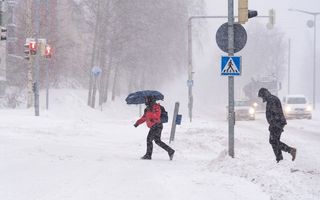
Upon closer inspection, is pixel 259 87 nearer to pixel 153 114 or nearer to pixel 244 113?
pixel 244 113

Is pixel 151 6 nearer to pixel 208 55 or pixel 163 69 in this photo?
pixel 163 69

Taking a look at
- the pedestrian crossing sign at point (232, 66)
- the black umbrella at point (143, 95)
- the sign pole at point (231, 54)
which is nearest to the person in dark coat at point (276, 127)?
the sign pole at point (231, 54)

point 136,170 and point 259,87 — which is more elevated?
point 259,87

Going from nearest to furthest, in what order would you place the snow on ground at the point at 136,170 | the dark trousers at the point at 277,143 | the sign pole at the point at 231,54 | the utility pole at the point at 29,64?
the snow on ground at the point at 136,170 < the sign pole at the point at 231,54 < the dark trousers at the point at 277,143 < the utility pole at the point at 29,64

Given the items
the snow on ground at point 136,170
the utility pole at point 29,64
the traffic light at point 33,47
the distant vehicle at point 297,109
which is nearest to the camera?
the snow on ground at point 136,170

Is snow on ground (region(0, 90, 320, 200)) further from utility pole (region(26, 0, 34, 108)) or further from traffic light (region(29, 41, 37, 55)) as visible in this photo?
utility pole (region(26, 0, 34, 108))

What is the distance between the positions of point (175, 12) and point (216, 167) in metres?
41.3

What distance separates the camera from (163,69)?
5581cm

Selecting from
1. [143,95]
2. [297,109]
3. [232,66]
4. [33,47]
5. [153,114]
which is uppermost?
[33,47]

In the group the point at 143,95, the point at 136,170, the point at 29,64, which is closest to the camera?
the point at 136,170

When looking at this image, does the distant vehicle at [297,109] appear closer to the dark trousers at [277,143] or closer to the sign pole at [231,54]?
the dark trousers at [277,143]

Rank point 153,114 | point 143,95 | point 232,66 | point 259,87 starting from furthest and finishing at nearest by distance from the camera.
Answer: point 259,87
point 143,95
point 153,114
point 232,66

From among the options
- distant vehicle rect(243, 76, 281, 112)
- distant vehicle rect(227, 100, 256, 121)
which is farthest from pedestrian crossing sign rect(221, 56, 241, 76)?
distant vehicle rect(243, 76, 281, 112)

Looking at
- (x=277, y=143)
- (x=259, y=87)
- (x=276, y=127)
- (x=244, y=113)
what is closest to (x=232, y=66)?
(x=276, y=127)
